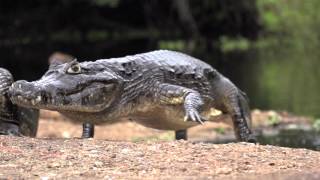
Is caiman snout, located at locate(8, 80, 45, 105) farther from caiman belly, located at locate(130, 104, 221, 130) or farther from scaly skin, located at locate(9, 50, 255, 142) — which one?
caiman belly, located at locate(130, 104, 221, 130)

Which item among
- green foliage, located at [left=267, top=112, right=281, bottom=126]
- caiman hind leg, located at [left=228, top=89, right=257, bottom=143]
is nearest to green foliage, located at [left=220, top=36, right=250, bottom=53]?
green foliage, located at [left=267, top=112, right=281, bottom=126]

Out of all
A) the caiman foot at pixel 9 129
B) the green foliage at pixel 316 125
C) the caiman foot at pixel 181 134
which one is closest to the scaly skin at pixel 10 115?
the caiman foot at pixel 9 129

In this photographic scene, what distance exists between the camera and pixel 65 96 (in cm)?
755

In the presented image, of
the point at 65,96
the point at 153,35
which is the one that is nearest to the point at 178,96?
the point at 65,96

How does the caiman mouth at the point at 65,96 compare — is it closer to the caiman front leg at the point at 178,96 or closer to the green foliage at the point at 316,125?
the caiman front leg at the point at 178,96

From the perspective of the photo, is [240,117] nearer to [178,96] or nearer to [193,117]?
[178,96]

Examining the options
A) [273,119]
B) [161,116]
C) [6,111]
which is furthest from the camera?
[273,119]

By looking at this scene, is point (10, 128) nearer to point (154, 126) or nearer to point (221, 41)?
point (154, 126)

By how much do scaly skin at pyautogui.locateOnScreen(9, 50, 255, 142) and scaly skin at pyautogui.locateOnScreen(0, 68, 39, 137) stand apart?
0.76 meters

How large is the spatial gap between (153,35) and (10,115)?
37.2m

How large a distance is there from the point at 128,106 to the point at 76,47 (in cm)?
3166

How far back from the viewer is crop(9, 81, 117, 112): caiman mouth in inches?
287

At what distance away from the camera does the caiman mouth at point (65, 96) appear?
7.30 m

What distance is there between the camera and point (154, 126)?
9031mm
